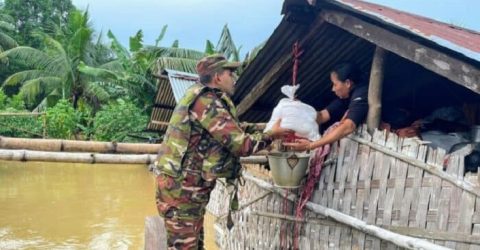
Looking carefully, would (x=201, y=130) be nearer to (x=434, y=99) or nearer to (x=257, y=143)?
(x=257, y=143)

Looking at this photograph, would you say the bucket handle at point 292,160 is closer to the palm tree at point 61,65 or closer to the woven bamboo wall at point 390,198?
the woven bamboo wall at point 390,198

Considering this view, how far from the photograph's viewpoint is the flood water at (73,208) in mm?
8688

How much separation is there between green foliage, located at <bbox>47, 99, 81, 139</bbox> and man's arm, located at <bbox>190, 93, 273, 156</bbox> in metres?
16.6

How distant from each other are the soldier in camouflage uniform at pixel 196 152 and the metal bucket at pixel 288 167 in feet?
1.41

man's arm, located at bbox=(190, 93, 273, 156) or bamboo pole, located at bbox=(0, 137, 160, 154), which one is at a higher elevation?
man's arm, located at bbox=(190, 93, 273, 156)

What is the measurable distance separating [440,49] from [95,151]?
2536 mm

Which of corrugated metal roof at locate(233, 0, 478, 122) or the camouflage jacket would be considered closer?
the camouflage jacket

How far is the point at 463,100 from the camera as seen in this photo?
14.8 ft

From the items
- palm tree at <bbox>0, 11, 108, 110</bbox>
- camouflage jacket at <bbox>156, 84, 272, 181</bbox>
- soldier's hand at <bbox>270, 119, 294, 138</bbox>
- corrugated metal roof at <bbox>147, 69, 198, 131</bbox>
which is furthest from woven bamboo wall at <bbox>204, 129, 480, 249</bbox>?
palm tree at <bbox>0, 11, 108, 110</bbox>


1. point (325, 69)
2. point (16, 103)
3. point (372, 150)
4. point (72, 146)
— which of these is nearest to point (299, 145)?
point (372, 150)

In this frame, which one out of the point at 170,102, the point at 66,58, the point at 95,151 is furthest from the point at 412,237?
the point at 66,58

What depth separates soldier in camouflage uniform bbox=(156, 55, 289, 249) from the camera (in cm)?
312

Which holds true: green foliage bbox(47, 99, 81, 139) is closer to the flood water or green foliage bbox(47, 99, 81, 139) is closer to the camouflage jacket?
the flood water

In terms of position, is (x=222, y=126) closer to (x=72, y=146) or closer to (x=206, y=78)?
(x=206, y=78)
